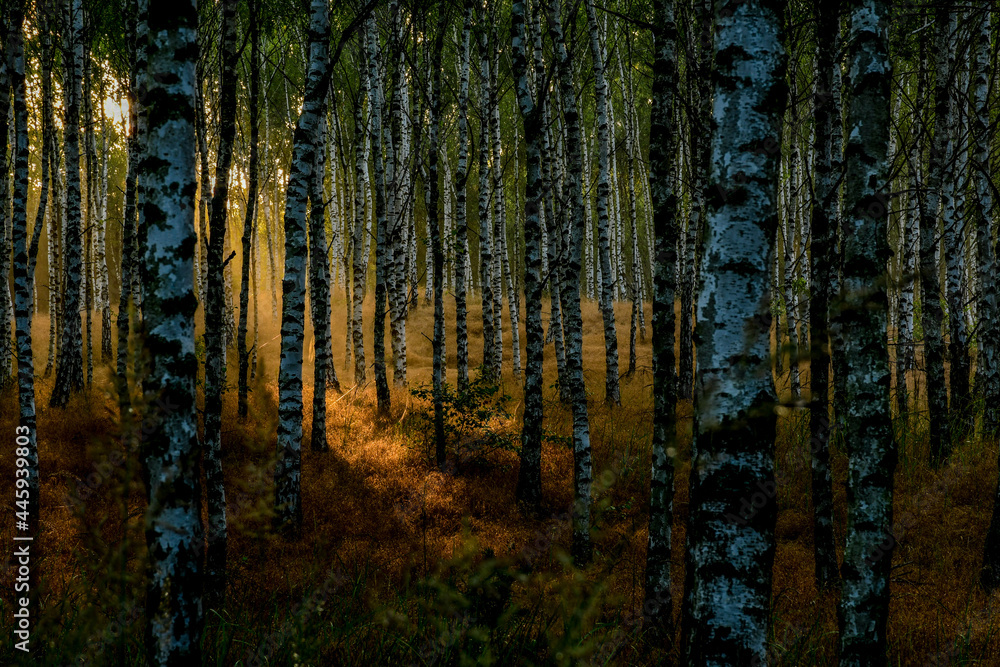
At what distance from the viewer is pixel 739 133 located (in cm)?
181

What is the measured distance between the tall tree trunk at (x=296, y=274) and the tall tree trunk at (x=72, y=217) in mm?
3966

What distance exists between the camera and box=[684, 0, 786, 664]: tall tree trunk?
1.74 m

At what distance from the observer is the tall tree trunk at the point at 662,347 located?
4164 mm

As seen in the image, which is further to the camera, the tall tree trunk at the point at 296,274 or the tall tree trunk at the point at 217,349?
the tall tree trunk at the point at 296,274

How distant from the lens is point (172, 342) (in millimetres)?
2205

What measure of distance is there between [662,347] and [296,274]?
3.81 m

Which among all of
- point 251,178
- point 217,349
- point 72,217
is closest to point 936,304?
point 217,349

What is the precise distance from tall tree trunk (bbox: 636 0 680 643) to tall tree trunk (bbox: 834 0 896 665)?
1.49 metres

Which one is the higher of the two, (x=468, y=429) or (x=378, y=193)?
(x=378, y=193)

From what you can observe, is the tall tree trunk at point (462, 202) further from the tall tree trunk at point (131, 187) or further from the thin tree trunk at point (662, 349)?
the tall tree trunk at point (131, 187)

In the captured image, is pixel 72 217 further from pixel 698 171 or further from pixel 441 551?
pixel 698 171

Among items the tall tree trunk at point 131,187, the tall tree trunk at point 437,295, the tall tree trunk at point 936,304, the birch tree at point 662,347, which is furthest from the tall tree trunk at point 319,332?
the tall tree trunk at point 936,304

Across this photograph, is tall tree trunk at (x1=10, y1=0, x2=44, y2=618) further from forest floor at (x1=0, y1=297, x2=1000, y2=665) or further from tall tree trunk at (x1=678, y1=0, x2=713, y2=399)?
tall tree trunk at (x1=678, y1=0, x2=713, y2=399)

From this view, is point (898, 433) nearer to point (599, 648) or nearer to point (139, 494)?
point (599, 648)
